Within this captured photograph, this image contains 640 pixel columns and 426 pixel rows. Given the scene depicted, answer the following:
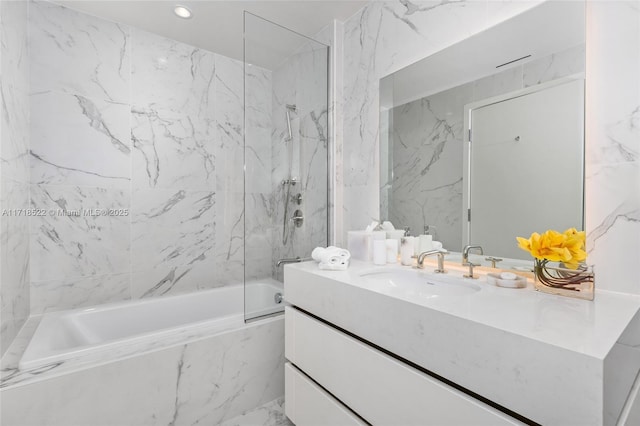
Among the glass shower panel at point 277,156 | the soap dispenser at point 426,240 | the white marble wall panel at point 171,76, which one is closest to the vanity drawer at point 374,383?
the glass shower panel at point 277,156

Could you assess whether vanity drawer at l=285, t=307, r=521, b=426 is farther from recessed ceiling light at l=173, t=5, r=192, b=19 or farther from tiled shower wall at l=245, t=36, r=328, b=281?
recessed ceiling light at l=173, t=5, r=192, b=19

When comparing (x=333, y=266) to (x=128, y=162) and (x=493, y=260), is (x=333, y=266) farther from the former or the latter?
(x=128, y=162)

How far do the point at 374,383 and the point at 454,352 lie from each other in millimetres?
384

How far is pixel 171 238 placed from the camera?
2.39 metres

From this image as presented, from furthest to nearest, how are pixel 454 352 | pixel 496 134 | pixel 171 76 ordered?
pixel 171 76
pixel 496 134
pixel 454 352

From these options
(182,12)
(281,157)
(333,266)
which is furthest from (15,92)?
(333,266)

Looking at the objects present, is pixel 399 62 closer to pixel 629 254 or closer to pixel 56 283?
pixel 629 254

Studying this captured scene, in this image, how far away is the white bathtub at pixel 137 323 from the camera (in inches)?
56.1

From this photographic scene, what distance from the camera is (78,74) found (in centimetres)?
203

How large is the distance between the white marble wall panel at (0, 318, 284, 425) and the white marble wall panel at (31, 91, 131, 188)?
1332 millimetres

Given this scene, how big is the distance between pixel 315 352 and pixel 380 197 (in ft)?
3.17

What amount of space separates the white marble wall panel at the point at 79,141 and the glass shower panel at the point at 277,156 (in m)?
1.05

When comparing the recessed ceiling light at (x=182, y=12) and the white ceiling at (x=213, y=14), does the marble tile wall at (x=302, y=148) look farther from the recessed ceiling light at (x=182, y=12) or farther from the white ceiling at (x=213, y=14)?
the recessed ceiling light at (x=182, y=12)

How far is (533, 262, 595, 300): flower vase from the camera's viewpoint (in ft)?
3.16
